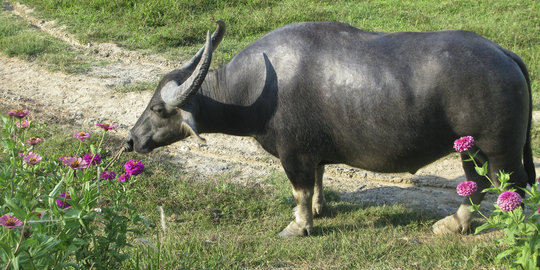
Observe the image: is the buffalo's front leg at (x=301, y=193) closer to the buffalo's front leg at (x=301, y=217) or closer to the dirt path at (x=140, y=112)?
the buffalo's front leg at (x=301, y=217)

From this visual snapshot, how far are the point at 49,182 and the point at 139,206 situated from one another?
1.81m

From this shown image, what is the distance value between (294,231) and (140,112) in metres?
2.82

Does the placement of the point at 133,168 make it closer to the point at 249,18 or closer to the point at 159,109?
the point at 159,109

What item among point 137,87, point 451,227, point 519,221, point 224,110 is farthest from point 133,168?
point 137,87

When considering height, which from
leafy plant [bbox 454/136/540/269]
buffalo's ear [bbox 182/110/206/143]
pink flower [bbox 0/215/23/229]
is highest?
pink flower [bbox 0/215/23/229]

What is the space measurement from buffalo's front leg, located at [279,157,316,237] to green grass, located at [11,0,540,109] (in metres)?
3.41

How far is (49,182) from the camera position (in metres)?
2.68

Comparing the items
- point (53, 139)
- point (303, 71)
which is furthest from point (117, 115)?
point (303, 71)

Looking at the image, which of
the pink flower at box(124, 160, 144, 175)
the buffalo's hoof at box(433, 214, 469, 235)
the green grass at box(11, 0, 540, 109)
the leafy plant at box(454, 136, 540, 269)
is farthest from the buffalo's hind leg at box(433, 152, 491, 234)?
the green grass at box(11, 0, 540, 109)

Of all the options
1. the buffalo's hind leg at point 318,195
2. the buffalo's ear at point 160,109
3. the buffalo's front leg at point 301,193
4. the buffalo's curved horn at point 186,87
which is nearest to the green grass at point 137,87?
the buffalo's ear at point 160,109

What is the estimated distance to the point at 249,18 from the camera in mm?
8430

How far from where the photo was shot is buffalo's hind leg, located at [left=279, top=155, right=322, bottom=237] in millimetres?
4004

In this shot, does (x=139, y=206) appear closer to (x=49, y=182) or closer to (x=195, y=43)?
(x=49, y=182)

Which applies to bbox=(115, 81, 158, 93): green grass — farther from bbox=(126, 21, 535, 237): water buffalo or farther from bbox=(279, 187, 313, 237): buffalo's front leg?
bbox=(279, 187, 313, 237): buffalo's front leg
